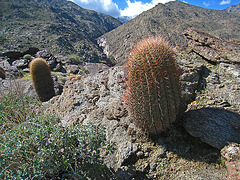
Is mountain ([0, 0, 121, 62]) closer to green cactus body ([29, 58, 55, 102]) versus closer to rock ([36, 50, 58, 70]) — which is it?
rock ([36, 50, 58, 70])

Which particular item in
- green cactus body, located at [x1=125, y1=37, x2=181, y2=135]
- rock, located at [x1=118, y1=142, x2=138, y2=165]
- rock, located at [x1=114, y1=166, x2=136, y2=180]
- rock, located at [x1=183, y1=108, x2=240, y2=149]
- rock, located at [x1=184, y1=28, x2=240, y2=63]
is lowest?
rock, located at [x1=114, y1=166, x2=136, y2=180]

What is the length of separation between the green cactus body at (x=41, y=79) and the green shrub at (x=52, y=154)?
5349 mm

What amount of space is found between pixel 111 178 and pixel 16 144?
130 centimetres

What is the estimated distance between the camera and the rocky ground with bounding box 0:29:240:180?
2.17 meters

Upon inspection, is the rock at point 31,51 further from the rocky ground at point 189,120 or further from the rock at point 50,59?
the rocky ground at point 189,120

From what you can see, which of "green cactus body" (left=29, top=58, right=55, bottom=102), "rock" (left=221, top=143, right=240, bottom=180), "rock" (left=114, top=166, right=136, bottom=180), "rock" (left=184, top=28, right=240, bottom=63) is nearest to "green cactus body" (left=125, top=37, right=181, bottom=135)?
"rock" (left=114, top=166, right=136, bottom=180)

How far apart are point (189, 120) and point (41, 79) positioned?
6478 millimetres

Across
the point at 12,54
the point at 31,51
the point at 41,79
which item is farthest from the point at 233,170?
the point at 31,51

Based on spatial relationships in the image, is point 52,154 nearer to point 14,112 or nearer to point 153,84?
point 153,84

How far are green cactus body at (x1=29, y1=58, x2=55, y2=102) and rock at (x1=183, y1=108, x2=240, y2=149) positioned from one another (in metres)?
6.28

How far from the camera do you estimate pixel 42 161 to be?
1755 mm

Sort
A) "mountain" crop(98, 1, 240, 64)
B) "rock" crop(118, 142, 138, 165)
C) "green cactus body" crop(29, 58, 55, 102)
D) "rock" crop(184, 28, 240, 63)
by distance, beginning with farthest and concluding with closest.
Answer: "mountain" crop(98, 1, 240, 64), "green cactus body" crop(29, 58, 55, 102), "rock" crop(184, 28, 240, 63), "rock" crop(118, 142, 138, 165)

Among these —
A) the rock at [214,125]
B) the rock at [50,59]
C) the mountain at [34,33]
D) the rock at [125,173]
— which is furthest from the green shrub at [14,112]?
the mountain at [34,33]

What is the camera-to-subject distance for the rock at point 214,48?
362 centimetres
